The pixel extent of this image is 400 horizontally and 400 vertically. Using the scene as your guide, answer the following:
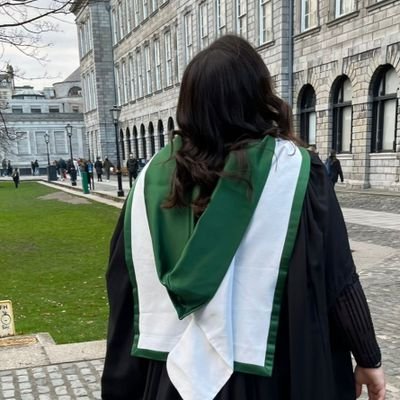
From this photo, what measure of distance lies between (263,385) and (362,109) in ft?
61.5

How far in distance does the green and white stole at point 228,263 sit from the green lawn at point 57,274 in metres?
3.29

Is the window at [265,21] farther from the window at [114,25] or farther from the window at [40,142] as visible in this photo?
the window at [40,142]

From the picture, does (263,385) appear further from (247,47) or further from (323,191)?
(247,47)

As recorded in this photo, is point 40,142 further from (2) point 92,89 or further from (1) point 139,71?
(1) point 139,71

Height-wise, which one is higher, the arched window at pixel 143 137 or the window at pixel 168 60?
the window at pixel 168 60

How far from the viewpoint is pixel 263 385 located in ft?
4.66

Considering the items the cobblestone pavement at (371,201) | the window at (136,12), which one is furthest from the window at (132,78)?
the cobblestone pavement at (371,201)

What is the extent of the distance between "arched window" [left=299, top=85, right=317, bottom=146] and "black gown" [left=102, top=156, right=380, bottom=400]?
2132cm

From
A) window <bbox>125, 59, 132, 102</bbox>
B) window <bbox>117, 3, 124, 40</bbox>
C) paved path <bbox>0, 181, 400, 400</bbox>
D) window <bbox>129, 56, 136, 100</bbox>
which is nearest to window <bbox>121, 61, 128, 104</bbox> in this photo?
window <bbox>125, 59, 132, 102</bbox>

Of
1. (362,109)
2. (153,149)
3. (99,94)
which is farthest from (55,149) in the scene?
(362,109)

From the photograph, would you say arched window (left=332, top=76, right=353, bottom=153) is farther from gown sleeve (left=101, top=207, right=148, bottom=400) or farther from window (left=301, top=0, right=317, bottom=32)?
gown sleeve (left=101, top=207, right=148, bottom=400)

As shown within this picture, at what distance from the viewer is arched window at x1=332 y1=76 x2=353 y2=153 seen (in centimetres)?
1969

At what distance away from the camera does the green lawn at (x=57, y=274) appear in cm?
491

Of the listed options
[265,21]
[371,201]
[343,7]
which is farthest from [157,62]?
[371,201]
